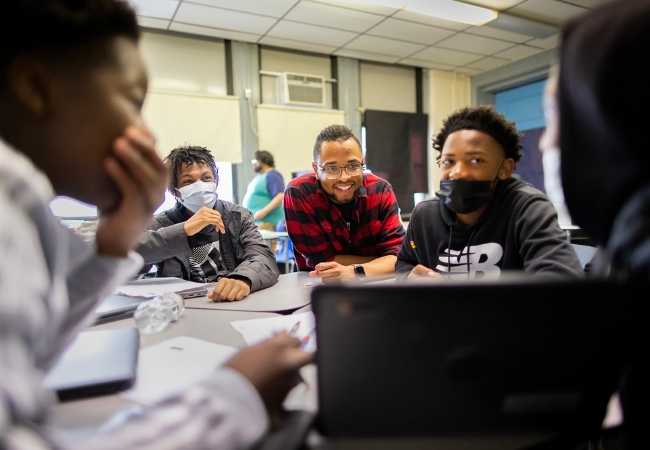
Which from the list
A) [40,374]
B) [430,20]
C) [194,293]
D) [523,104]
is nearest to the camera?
[40,374]

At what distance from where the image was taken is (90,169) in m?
0.49

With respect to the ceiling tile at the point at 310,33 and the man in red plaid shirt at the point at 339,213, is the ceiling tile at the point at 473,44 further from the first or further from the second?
the man in red plaid shirt at the point at 339,213

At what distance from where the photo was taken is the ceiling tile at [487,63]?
4.99 meters

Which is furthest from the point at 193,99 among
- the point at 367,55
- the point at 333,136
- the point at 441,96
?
the point at 441,96

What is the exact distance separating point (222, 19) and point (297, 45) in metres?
0.98

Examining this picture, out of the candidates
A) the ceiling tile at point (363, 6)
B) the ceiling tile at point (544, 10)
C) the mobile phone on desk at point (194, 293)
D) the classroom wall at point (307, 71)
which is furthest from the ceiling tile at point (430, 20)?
the mobile phone on desk at point (194, 293)

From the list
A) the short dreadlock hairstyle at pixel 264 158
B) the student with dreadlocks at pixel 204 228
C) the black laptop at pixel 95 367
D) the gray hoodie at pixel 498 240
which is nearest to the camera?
the black laptop at pixel 95 367

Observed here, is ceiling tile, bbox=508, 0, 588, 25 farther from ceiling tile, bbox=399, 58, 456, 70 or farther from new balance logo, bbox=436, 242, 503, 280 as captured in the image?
new balance logo, bbox=436, 242, 503, 280

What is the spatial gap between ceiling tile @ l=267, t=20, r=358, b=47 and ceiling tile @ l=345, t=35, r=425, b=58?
0.48ft

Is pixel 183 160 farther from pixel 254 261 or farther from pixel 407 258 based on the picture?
pixel 407 258

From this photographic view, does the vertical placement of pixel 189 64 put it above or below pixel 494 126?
above

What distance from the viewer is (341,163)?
70.5 inches

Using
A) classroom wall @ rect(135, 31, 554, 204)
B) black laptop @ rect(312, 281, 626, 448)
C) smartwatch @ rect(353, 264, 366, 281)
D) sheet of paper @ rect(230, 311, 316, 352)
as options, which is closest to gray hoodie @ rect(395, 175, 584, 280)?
smartwatch @ rect(353, 264, 366, 281)

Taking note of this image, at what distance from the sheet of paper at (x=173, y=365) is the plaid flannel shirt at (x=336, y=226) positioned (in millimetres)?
1017
